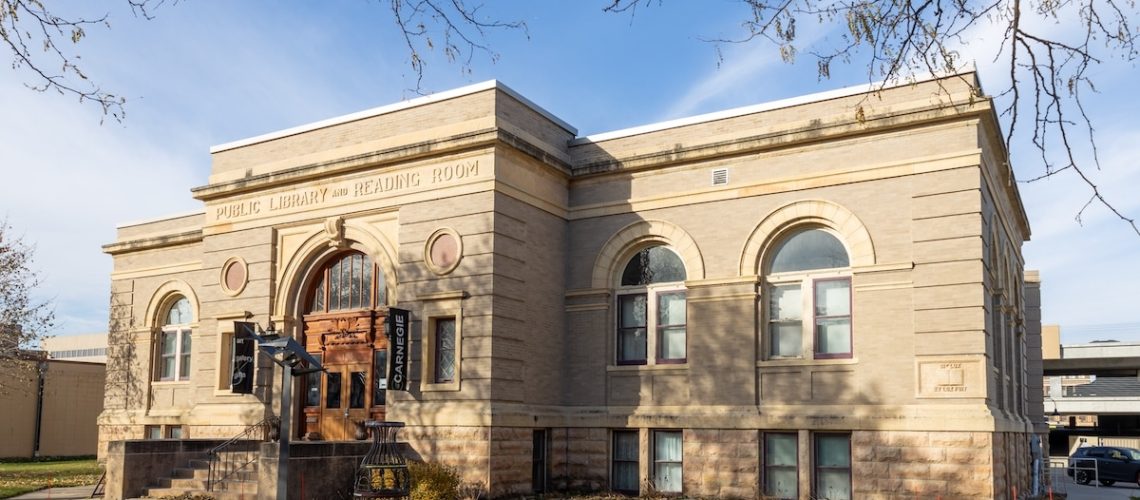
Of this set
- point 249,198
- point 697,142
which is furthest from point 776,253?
point 249,198

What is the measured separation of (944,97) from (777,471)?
719cm

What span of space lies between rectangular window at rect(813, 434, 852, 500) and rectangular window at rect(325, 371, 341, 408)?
962cm

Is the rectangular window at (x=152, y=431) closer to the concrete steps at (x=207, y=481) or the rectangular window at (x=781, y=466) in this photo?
the concrete steps at (x=207, y=481)

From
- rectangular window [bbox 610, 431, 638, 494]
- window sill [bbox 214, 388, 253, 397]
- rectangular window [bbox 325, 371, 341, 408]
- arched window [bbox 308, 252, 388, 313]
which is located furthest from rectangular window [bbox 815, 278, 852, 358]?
window sill [bbox 214, 388, 253, 397]

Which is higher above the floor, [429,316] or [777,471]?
[429,316]

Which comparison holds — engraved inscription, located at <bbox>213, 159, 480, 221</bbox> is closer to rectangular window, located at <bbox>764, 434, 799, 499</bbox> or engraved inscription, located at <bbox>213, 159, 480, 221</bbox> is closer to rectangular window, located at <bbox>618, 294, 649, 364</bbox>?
rectangular window, located at <bbox>618, 294, 649, 364</bbox>

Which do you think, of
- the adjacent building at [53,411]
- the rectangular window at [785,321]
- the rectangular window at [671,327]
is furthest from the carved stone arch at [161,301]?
the rectangular window at [785,321]

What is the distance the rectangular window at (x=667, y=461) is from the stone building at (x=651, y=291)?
57 mm

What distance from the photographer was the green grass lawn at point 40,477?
2308 cm

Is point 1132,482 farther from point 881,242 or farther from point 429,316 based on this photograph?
point 429,316

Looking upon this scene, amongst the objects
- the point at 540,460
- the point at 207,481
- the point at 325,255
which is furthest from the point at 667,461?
the point at 207,481

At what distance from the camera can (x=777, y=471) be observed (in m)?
19.1

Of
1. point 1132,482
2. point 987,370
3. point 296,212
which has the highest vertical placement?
point 296,212

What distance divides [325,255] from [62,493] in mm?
7266
